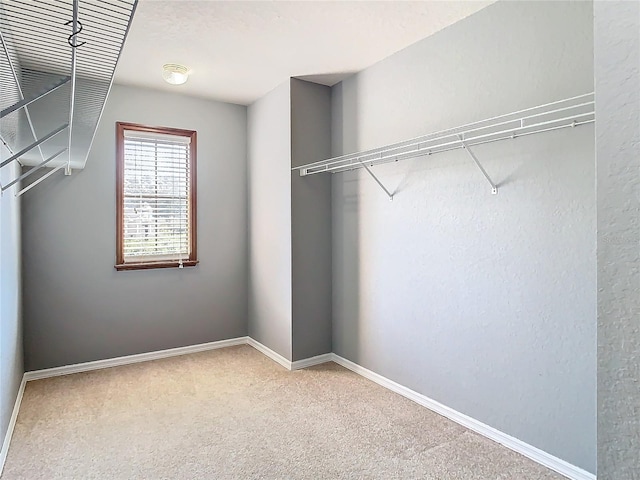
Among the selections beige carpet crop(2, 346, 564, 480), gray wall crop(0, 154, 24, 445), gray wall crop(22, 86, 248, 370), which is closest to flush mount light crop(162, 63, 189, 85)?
gray wall crop(22, 86, 248, 370)

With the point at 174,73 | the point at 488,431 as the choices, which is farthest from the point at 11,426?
the point at 488,431

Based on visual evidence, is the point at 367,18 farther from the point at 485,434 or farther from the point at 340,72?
the point at 485,434

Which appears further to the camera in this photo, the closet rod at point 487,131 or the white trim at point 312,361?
the white trim at point 312,361

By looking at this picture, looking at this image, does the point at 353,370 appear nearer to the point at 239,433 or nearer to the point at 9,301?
the point at 239,433

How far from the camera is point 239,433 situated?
2.34 meters

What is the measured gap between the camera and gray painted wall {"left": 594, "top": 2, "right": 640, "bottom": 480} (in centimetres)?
65

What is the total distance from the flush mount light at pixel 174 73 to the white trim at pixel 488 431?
8.74 ft

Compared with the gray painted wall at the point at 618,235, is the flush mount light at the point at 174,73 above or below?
above

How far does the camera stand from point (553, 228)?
2.00 m

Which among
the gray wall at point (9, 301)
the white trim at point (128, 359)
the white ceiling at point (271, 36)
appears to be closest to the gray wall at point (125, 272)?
the white trim at point (128, 359)

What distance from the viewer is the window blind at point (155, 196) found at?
361cm

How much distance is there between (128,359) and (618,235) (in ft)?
12.3

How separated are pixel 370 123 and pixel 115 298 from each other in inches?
102

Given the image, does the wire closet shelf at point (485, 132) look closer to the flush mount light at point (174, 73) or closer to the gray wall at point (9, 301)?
the flush mount light at point (174, 73)
